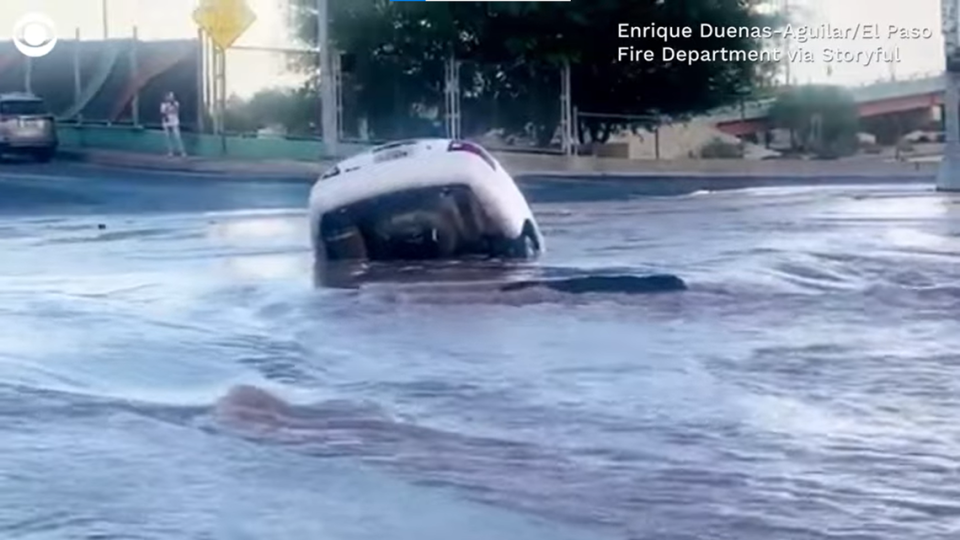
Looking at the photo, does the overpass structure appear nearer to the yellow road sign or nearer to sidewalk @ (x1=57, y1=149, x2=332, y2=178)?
sidewalk @ (x1=57, y1=149, x2=332, y2=178)

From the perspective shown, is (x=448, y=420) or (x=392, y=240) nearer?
(x=448, y=420)

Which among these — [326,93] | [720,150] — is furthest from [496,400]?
[720,150]

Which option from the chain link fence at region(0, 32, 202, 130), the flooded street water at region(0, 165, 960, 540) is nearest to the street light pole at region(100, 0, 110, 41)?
the chain link fence at region(0, 32, 202, 130)

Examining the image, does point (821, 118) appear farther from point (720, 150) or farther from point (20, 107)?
point (20, 107)

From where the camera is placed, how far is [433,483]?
764 centimetres

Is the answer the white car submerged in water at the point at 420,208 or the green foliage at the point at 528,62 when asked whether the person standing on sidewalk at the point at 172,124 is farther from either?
the white car submerged in water at the point at 420,208

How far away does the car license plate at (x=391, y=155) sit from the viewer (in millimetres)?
16672

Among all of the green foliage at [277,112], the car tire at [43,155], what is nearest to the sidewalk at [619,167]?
the car tire at [43,155]

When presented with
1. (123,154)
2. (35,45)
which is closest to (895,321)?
(123,154)

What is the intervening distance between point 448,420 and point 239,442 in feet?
3.11

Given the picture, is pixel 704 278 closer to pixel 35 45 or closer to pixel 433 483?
pixel 433 483

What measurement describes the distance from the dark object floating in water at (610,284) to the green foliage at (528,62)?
88.8 feet

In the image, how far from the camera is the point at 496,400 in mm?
9578

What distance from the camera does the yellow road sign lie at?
4128 cm
